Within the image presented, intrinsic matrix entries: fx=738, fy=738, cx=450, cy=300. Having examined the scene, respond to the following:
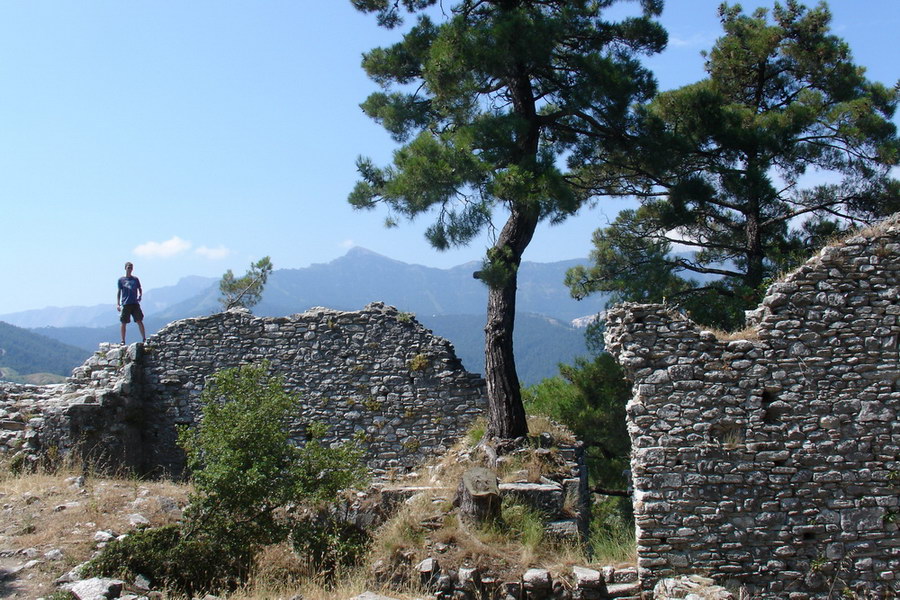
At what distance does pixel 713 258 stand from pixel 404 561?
374 inches

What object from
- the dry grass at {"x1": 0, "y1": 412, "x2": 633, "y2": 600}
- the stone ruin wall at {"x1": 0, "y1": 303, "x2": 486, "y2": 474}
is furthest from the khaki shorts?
the dry grass at {"x1": 0, "y1": 412, "x2": 633, "y2": 600}

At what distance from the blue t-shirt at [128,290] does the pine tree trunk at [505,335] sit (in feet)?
21.7

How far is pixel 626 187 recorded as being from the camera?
1461cm

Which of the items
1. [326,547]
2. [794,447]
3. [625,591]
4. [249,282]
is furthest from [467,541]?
[249,282]

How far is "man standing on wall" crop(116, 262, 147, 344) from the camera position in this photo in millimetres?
13375

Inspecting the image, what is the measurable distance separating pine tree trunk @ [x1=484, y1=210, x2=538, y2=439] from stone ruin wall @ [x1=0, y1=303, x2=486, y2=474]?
2.75 ft

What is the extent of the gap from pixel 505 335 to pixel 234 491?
15.1 ft

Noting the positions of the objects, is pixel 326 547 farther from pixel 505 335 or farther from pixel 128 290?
pixel 128 290

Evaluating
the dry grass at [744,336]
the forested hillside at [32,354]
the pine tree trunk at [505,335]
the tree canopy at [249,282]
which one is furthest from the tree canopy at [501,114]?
the forested hillside at [32,354]

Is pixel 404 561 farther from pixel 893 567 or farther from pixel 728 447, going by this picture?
pixel 893 567

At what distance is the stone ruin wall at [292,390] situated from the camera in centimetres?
1195

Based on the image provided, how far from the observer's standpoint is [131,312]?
13.6m

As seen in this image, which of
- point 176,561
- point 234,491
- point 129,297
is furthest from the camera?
point 129,297

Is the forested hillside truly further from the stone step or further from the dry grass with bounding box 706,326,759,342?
the dry grass with bounding box 706,326,759,342
